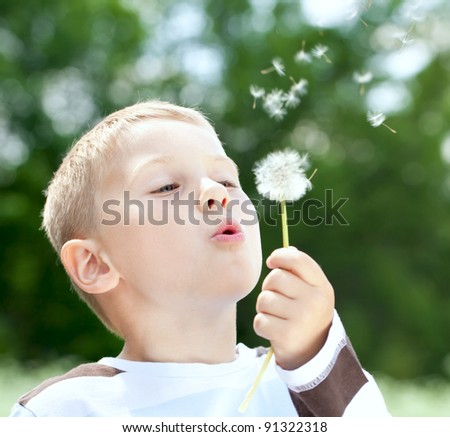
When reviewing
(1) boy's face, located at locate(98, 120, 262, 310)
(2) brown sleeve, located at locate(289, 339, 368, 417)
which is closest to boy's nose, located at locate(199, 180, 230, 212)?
(1) boy's face, located at locate(98, 120, 262, 310)

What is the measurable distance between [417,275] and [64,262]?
5.51 meters

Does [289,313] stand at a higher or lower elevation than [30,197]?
higher

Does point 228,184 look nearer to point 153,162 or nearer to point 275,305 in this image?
point 153,162

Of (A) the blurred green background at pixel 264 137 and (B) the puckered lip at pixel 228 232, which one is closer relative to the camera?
(B) the puckered lip at pixel 228 232

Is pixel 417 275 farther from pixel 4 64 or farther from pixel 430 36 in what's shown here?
pixel 4 64

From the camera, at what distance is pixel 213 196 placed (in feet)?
2.90

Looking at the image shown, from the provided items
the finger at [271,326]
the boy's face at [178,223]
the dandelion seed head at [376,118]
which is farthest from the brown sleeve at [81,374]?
the dandelion seed head at [376,118]

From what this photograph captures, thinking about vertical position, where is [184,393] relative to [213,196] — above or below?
below

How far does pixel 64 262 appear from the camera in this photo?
0.98 metres

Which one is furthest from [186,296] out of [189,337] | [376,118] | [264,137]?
[264,137]

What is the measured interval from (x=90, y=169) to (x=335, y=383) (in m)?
0.43

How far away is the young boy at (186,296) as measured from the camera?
83cm

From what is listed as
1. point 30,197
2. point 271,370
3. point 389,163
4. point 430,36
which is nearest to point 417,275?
point 389,163

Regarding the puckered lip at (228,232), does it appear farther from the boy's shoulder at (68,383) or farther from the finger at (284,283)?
the boy's shoulder at (68,383)
